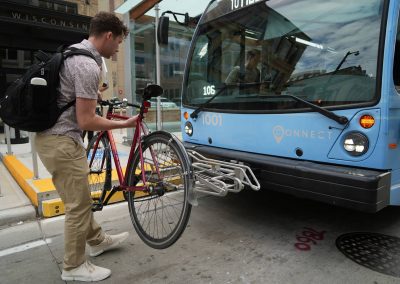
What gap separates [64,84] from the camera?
7.47 ft

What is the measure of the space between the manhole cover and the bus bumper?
1.75 ft

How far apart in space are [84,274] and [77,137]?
100cm

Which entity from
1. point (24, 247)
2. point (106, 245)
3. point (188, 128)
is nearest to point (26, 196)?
point (24, 247)

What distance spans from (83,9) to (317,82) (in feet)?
55.1

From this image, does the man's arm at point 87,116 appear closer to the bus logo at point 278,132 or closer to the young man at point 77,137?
the young man at point 77,137

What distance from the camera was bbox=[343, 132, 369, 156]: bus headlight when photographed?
2643 millimetres

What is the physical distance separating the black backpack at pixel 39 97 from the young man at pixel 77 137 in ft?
0.15

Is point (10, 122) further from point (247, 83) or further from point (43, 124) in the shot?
point (247, 83)

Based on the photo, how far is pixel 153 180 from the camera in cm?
268

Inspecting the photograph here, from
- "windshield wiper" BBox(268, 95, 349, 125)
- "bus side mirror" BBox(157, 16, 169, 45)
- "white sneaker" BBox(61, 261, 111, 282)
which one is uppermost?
"bus side mirror" BBox(157, 16, 169, 45)

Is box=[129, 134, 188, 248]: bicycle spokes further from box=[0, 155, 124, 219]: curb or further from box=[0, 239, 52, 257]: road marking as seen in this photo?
box=[0, 239, 52, 257]: road marking

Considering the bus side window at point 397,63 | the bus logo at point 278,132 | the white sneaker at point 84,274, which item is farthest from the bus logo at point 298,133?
the white sneaker at point 84,274

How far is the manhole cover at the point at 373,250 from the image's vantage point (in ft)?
8.89

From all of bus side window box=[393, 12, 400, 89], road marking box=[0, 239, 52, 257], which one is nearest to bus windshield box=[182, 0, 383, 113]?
bus side window box=[393, 12, 400, 89]
